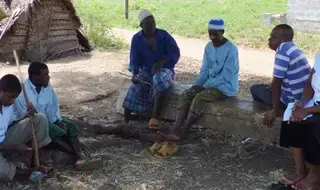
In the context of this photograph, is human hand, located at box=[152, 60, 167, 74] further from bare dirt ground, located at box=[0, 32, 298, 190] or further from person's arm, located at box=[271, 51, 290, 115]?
person's arm, located at box=[271, 51, 290, 115]

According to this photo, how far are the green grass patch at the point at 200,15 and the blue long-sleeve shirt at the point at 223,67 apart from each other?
7590mm

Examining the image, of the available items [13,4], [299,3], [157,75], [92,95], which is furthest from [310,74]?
[299,3]

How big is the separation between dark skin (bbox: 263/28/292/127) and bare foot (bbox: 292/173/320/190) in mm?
701

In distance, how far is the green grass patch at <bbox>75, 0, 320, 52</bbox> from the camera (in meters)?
13.2

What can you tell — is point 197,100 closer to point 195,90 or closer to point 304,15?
point 195,90

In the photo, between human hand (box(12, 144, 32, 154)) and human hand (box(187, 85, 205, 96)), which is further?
human hand (box(187, 85, 205, 96))

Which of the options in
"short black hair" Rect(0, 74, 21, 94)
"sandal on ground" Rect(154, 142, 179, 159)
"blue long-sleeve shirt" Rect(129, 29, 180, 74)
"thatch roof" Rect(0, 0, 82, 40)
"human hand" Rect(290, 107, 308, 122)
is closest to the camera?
"short black hair" Rect(0, 74, 21, 94)

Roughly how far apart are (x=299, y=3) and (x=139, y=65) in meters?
9.26

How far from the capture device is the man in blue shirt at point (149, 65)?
5.28 metres

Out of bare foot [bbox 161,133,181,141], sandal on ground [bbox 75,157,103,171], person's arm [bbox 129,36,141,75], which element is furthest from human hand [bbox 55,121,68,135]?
person's arm [bbox 129,36,141,75]

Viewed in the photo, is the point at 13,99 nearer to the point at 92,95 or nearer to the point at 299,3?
the point at 92,95

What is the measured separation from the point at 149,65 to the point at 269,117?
1.73 metres

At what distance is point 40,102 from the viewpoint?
13.8 feet

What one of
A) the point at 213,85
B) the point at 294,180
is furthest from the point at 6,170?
the point at 294,180
